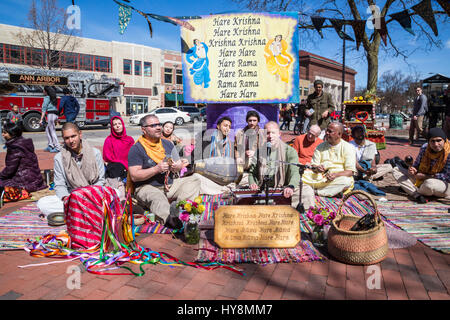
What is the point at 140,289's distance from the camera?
2.48 meters

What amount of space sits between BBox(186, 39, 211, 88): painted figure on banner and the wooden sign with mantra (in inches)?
138

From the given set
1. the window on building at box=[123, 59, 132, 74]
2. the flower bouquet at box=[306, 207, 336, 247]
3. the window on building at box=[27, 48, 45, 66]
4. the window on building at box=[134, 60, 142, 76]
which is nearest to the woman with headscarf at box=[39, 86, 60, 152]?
the flower bouquet at box=[306, 207, 336, 247]

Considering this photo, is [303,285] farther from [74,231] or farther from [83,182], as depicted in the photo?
[83,182]

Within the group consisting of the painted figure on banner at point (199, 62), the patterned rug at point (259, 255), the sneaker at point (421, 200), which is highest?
the painted figure on banner at point (199, 62)

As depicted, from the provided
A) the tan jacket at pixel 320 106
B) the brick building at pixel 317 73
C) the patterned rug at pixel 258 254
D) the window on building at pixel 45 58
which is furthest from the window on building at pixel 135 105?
the patterned rug at pixel 258 254

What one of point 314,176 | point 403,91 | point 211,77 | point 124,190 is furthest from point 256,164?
point 403,91

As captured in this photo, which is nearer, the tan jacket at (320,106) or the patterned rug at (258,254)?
the patterned rug at (258,254)

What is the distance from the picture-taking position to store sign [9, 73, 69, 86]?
17.6 metres

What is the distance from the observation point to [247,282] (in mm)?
2607

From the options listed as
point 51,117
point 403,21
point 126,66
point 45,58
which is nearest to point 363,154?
point 403,21

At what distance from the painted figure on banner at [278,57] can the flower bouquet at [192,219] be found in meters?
3.38

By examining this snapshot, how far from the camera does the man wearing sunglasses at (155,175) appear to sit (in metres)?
3.99

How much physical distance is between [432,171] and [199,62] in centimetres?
433

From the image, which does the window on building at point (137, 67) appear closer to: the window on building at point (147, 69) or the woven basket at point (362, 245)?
the window on building at point (147, 69)
